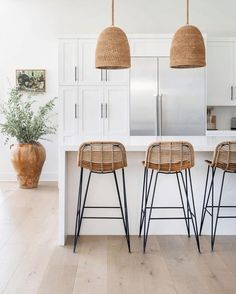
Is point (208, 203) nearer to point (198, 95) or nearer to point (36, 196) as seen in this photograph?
point (198, 95)

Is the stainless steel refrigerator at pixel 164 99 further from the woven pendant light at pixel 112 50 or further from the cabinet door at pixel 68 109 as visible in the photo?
the woven pendant light at pixel 112 50

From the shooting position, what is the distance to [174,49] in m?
3.62

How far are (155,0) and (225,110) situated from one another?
216 centimetres

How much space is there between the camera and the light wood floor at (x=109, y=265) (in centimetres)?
275

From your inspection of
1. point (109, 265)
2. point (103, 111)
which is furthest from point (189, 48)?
point (103, 111)

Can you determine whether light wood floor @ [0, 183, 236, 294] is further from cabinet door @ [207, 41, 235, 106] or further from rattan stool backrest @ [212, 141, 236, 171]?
cabinet door @ [207, 41, 235, 106]

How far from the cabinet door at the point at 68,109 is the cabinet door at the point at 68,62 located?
120 millimetres

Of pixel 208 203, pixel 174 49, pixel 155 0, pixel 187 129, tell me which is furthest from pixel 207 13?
pixel 208 203

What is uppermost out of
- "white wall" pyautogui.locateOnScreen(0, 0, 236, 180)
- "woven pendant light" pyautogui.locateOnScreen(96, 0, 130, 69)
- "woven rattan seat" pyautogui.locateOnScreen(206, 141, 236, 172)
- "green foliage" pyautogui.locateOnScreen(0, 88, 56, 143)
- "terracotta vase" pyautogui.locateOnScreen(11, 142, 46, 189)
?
"white wall" pyautogui.locateOnScreen(0, 0, 236, 180)

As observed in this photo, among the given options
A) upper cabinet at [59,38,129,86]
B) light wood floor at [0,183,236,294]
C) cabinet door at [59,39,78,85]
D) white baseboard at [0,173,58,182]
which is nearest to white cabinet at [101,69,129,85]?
upper cabinet at [59,38,129,86]

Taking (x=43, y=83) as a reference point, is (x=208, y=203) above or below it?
below

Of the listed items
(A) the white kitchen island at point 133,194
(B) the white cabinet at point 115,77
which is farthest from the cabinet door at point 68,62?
(A) the white kitchen island at point 133,194

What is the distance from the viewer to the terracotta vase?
6.32 m

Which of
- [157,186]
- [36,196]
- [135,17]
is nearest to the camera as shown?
[157,186]
